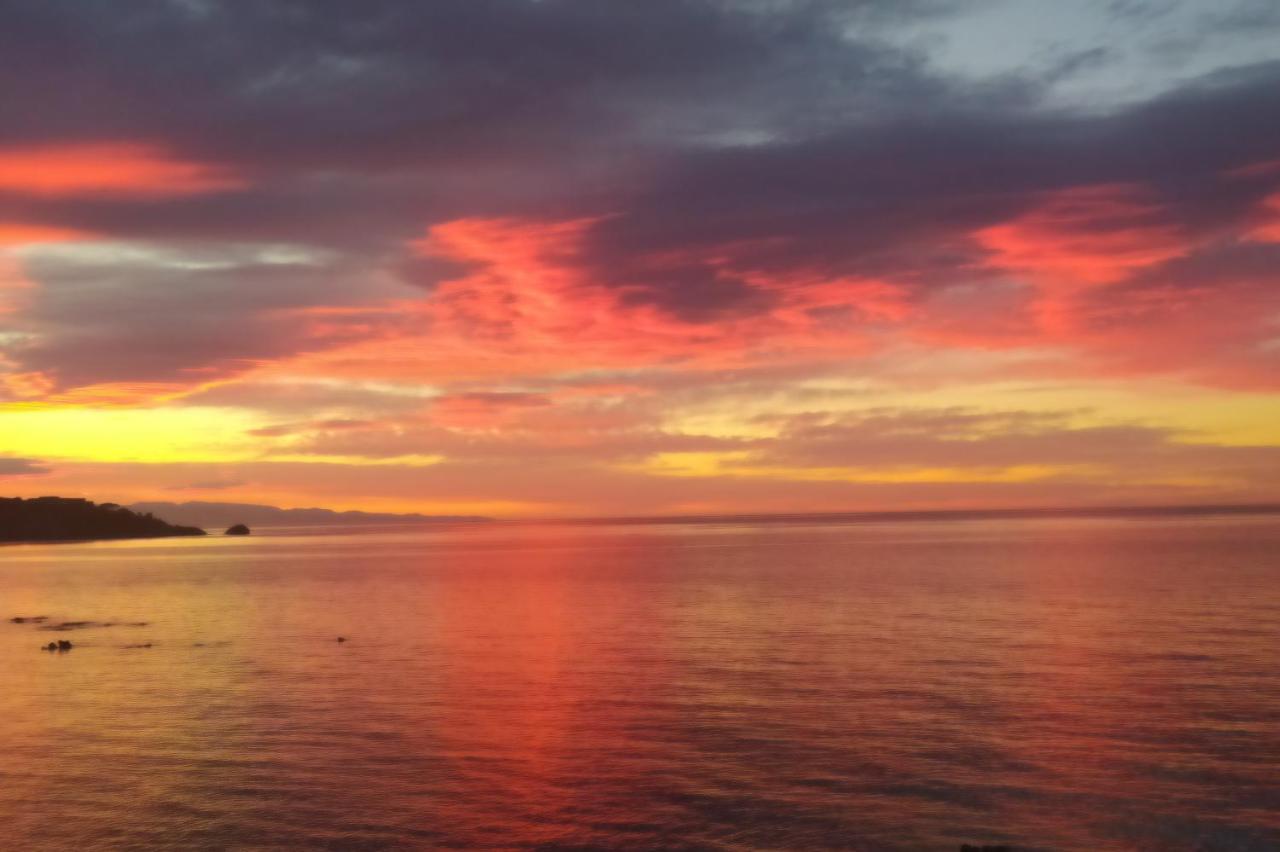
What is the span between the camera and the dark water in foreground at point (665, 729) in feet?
120

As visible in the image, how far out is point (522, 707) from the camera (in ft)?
186

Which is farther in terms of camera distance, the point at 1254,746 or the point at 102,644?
the point at 102,644

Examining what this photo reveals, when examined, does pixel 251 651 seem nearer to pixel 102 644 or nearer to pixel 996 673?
pixel 102 644

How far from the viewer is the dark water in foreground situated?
3666 centimetres

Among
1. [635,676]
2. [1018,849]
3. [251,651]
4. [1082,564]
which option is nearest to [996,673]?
[635,676]

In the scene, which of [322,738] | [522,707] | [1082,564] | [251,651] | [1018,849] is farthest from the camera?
[1082,564]

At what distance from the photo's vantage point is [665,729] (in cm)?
5006

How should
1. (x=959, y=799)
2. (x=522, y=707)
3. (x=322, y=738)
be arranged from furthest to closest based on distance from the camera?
(x=522, y=707)
(x=322, y=738)
(x=959, y=799)

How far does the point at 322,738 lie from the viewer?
162 ft

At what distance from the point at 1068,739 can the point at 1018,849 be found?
14.9 meters

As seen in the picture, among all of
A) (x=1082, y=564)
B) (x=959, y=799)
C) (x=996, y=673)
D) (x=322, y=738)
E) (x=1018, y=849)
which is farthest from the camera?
(x=1082, y=564)

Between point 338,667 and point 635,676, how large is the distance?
67.7 ft

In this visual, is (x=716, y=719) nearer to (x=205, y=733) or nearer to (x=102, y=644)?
(x=205, y=733)

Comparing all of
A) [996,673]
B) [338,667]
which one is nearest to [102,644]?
[338,667]
